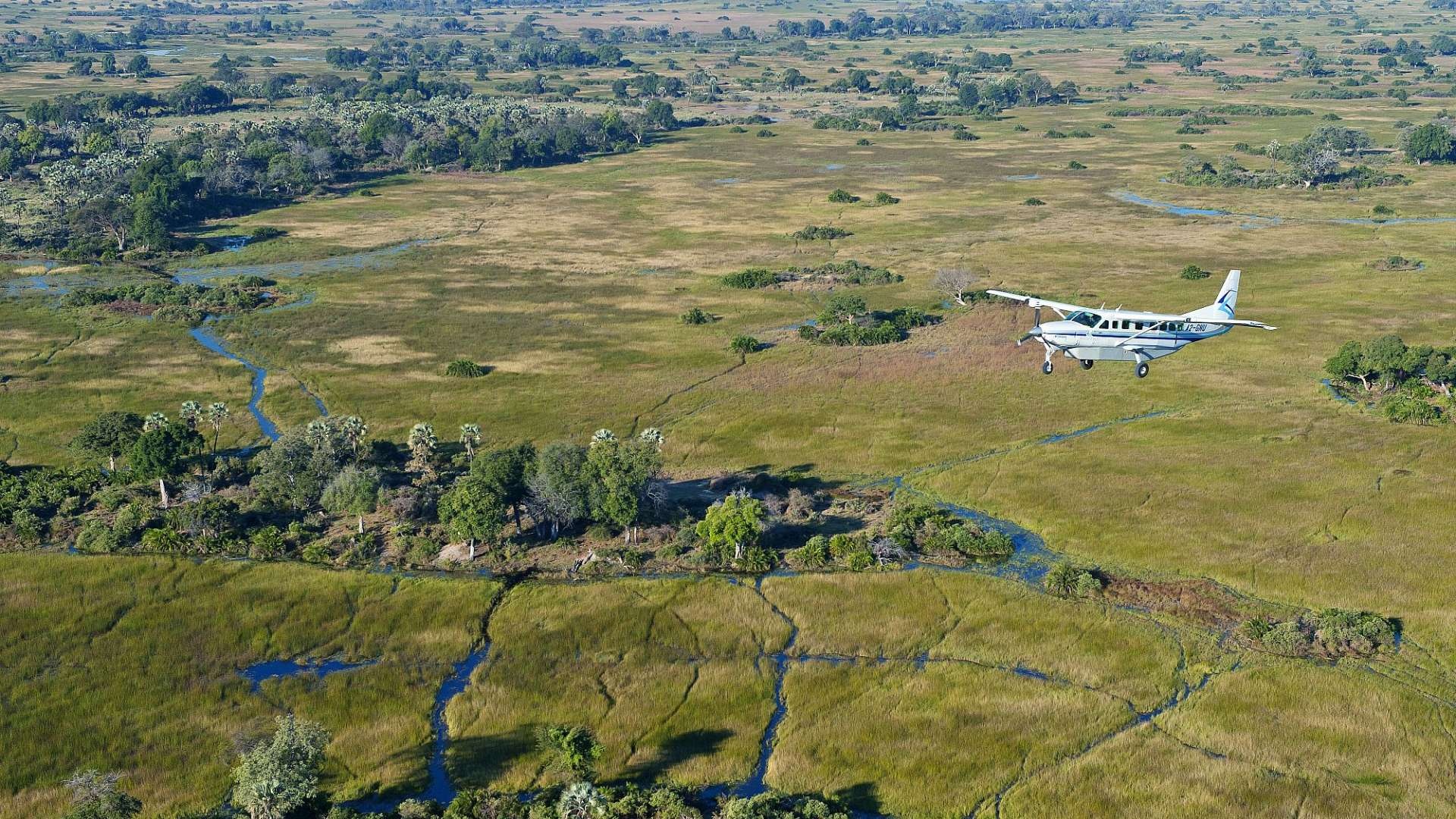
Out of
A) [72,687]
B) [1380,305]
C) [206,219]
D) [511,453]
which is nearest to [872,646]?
[511,453]

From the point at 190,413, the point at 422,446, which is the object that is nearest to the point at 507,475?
the point at 422,446

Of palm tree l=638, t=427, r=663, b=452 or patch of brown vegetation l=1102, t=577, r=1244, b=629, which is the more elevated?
palm tree l=638, t=427, r=663, b=452

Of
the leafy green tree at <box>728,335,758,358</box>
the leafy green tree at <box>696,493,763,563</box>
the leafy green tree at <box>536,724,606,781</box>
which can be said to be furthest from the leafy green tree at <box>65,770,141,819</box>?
the leafy green tree at <box>728,335,758,358</box>

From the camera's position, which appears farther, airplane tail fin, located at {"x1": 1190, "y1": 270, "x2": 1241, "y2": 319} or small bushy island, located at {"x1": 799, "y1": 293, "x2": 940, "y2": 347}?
small bushy island, located at {"x1": 799, "y1": 293, "x2": 940, "y2": 347}

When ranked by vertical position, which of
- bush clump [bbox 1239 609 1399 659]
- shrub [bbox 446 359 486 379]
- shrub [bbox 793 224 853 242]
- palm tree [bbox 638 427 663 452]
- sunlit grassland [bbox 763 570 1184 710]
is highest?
shrub [bbox 793 224 853 242]

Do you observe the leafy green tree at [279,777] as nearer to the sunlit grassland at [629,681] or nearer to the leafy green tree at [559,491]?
the sunlit grassland at [629,681]

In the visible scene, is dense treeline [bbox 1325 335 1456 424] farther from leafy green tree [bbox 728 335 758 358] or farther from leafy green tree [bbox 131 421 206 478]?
leafy green tree [bbox 131 421 206 478]

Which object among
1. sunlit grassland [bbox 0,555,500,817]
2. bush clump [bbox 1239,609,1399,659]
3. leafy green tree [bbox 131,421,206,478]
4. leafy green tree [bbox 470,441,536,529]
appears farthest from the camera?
leafy green tree [bbox 131,421,206,478]
